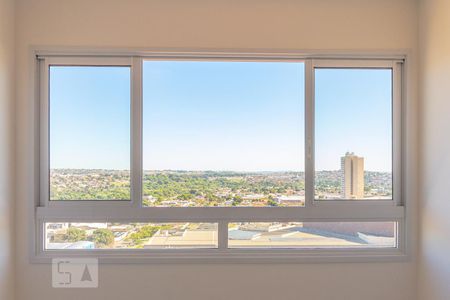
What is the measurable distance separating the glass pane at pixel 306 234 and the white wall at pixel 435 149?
307mm

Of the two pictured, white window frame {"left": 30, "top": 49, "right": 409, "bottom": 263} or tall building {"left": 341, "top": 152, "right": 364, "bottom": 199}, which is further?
tall building {"left": 341, "top": 152, "right": 364, "bottom": 199}

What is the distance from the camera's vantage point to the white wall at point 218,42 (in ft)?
7.34

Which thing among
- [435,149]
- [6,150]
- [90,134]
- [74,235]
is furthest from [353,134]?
[6,150]

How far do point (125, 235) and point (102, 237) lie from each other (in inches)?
6.8

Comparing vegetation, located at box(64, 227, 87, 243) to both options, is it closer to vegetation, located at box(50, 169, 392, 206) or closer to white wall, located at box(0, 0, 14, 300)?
vegetation, located at box(50, 169, 392, 206)

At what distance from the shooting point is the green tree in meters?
2.32

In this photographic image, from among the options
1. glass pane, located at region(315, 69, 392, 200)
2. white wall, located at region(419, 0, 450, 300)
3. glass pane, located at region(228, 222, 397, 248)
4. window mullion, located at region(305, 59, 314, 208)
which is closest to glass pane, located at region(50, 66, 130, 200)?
glass pane, located at region(228, 222, 397, 248)

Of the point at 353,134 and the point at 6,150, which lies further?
the point at 353,134

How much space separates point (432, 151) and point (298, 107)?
38.1 inches

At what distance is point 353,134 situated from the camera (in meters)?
2.39

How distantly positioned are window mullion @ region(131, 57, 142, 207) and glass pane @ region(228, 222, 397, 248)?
755 mm

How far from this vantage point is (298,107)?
7.79 ft

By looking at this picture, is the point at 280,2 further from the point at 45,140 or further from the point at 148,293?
the point at 148,293

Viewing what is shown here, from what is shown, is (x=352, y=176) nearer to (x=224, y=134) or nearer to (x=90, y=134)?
(x=224, y=134)
